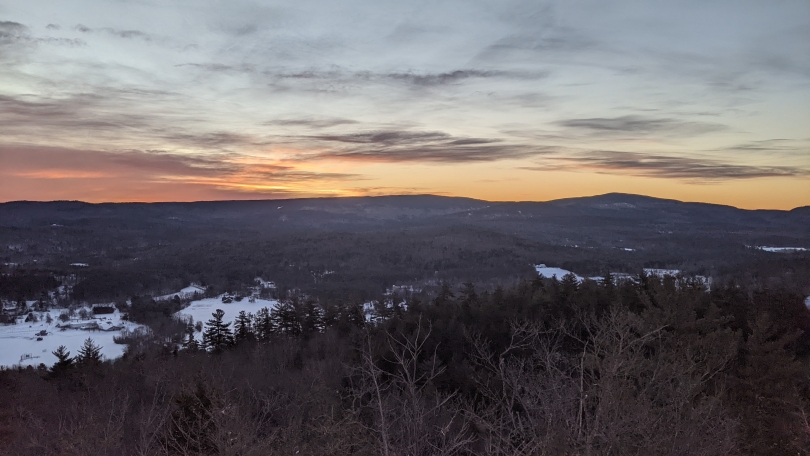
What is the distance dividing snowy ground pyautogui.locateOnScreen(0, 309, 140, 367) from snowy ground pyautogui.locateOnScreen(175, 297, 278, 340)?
7.51 m

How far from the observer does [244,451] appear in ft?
30.9

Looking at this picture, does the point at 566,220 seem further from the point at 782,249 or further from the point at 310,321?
the point at 310,321

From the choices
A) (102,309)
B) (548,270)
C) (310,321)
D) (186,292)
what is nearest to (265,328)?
Answer: (310,321)

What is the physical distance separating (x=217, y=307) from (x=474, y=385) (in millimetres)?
65066

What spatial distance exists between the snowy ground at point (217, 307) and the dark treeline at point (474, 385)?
36.0 meters

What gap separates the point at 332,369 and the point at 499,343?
27.0 ft

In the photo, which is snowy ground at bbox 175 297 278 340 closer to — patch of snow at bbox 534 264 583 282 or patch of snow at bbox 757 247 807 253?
patch of snow at bbox 534 264 583 282

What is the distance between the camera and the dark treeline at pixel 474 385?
8.97 m

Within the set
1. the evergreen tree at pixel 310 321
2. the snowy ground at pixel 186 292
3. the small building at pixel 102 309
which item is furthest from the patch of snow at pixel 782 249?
the small building at pixel 102 309

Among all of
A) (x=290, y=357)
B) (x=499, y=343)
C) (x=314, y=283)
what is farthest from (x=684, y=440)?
(x=314, y=283)

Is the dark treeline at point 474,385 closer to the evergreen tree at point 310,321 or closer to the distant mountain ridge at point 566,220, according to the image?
the evergreen tree at point 310,321

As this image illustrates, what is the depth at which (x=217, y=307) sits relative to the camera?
78.9m

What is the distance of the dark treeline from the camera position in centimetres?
897

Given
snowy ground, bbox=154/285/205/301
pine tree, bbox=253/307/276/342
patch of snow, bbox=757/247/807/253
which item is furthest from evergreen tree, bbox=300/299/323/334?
patch of snow, bbox=757/247/807/253
